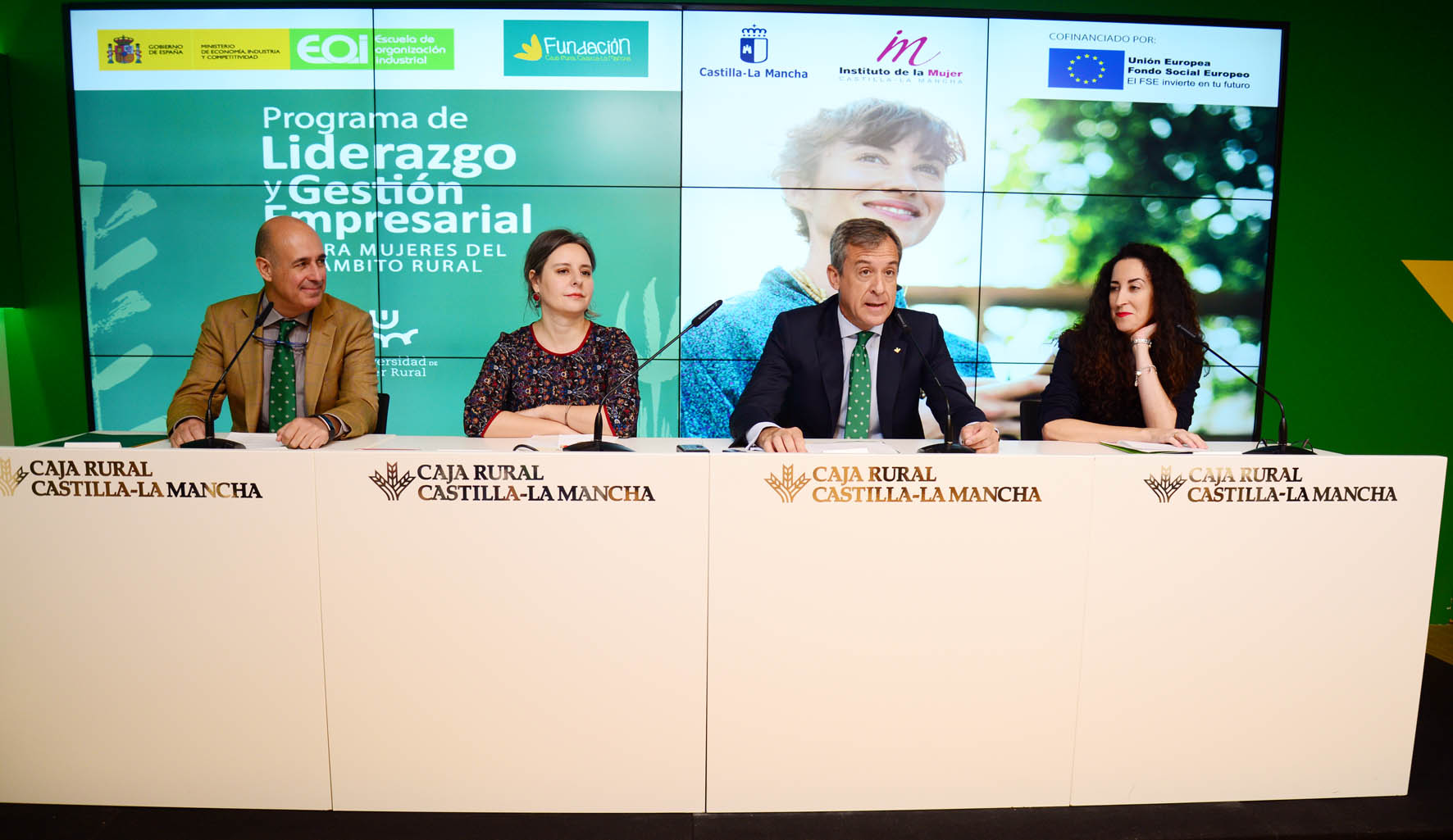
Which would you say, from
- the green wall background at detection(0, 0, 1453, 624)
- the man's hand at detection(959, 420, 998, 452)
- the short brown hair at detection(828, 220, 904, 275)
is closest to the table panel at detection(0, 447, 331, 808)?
the man's hand at detection(959, 420, 998, 452)

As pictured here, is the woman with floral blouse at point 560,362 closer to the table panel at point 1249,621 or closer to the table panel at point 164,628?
the table panel at point 164,628

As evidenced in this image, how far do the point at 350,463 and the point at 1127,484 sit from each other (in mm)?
1806

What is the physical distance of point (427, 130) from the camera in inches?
138

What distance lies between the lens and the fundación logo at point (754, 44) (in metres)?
3.45

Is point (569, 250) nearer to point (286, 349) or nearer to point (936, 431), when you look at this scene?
point (286, 349)

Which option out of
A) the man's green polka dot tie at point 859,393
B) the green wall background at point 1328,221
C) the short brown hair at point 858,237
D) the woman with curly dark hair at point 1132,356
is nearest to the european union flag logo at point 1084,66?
the green wall background at point 1328,221

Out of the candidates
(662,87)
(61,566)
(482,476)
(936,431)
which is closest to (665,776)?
(482,476)

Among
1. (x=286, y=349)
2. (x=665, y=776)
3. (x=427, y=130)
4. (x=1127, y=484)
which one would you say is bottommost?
(x=665, y=776)

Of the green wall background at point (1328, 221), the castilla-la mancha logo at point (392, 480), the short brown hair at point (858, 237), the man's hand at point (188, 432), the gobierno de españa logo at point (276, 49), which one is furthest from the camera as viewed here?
the green wall background at point (1328, 221)

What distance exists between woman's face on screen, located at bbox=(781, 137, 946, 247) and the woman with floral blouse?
125 cm

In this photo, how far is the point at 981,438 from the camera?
1.99 m

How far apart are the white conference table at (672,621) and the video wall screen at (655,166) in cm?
189

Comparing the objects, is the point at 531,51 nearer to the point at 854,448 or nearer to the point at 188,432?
the point at 188,432

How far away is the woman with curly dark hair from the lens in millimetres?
2650
